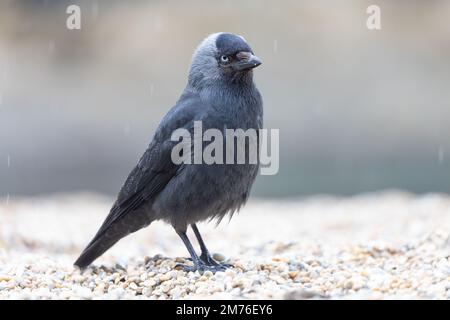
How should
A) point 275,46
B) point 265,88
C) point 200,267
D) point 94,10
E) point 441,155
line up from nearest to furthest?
point 200,267
point 441,155
point 265,88
point 275,46
point 94,10

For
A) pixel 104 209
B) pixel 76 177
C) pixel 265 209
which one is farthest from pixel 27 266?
pixel 76 177

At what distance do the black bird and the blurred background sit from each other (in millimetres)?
7015

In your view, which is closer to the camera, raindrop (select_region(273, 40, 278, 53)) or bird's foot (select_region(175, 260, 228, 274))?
bird's foot (select_region(175, 260, 228, 274))

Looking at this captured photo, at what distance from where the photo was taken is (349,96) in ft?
52.4

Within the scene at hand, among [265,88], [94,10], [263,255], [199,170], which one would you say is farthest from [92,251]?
[94,10]

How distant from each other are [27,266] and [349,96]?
11172 mm

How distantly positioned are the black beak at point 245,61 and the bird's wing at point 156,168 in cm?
40

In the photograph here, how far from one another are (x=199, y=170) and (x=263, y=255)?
145 centimetres

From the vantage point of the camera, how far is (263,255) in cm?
654

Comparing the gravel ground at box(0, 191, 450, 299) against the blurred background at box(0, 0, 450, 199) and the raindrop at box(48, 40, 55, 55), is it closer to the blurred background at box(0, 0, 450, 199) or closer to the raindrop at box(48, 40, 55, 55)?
the blurred background at box(0, 0, 450, 199)

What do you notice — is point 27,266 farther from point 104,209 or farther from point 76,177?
point 76,177

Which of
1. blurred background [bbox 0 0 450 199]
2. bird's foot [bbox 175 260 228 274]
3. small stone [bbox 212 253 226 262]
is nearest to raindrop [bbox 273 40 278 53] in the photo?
blurred background [bbox 0 0 450 199]

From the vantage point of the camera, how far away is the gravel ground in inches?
192

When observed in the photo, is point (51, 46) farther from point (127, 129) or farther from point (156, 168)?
point (156, 168)
